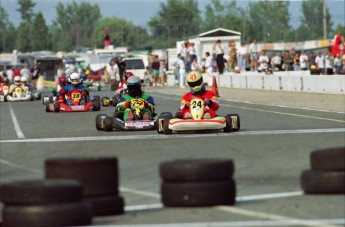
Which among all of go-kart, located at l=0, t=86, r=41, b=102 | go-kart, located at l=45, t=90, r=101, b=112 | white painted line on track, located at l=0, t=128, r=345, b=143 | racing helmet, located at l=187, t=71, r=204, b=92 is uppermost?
racing helmet, located at l=187, t=71, r=204, b=92

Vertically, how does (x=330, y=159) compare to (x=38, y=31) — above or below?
below

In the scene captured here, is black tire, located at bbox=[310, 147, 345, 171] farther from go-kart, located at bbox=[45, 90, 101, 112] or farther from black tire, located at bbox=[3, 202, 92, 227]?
go-kart, located at bbox=[45, 90, 101, 112]

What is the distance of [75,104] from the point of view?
29.5 metres

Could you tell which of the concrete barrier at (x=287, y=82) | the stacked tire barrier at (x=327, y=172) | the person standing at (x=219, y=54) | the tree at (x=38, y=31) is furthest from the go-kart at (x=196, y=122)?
the tree at (x=38, y=31)

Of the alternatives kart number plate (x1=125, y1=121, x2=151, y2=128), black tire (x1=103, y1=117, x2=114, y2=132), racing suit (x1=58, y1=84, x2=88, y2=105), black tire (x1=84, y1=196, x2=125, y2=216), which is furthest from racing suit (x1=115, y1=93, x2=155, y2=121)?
black tire (x1=84, y1=196, x2=125, y2=216)

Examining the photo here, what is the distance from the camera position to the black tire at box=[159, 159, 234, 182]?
29.3 ft

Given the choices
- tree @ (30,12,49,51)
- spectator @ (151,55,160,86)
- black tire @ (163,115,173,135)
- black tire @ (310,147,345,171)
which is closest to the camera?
black tire @ (310,147,345,171)

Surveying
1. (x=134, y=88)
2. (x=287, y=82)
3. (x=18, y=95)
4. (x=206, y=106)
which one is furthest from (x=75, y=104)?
(x=287, y=82)

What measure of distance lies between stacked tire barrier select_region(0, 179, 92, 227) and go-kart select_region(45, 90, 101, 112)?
2097cm

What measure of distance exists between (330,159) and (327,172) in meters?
0.12

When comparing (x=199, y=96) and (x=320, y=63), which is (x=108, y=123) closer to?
(x=199, y=96)

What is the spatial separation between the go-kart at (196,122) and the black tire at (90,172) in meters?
9.46

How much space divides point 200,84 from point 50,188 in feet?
36.0

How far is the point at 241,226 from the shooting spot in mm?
8211
